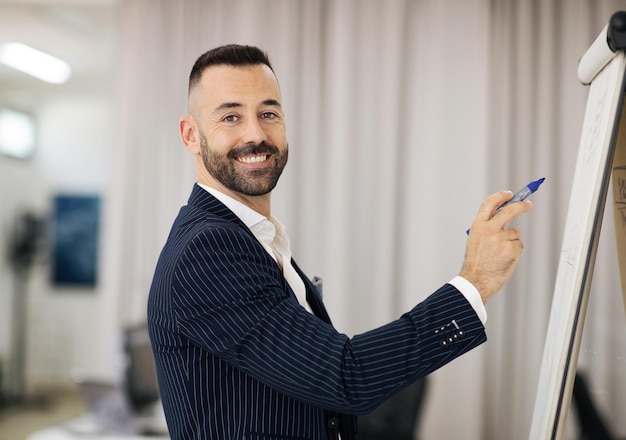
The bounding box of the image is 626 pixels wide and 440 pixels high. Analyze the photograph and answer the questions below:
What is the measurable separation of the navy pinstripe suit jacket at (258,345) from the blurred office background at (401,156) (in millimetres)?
2534

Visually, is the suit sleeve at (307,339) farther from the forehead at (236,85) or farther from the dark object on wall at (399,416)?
the dark object on wall at (399,416)

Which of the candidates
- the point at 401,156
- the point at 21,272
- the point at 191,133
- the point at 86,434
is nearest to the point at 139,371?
the point at 86,434

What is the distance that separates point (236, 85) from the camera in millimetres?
1312

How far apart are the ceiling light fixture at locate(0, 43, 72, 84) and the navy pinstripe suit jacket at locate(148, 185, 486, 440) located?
164 inches

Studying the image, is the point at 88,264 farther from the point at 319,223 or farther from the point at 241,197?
the point at 241,197

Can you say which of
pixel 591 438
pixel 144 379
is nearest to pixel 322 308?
pixel 144 379

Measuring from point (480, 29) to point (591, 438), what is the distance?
6.70 ft

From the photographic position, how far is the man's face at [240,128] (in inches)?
51.6

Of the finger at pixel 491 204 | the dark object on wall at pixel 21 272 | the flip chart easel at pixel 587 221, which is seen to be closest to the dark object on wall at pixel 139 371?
the flip chart easel at pixel 587 221

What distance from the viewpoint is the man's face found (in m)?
1.31

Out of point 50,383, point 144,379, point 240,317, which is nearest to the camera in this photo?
point 240,317

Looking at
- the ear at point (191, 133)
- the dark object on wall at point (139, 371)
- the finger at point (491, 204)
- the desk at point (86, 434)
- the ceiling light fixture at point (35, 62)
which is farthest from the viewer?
the ceiling light fixture at point (35, 62)

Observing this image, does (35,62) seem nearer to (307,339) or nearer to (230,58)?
(230,58)

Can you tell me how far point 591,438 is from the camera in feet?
10.4
